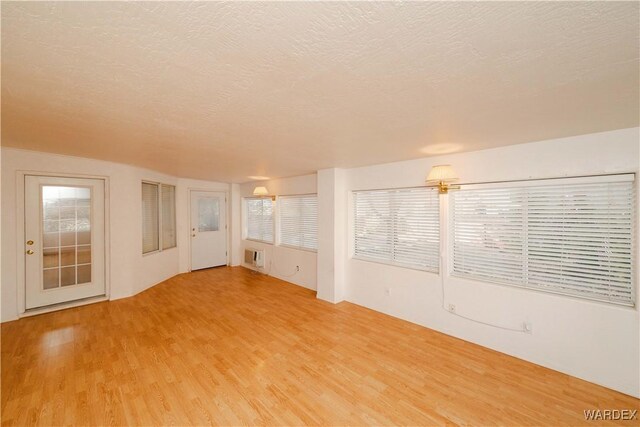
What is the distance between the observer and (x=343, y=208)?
4.33 metres

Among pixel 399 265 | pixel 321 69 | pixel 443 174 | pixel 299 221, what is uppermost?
pixel 321 69

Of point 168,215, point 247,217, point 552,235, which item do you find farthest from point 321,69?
point 247,217

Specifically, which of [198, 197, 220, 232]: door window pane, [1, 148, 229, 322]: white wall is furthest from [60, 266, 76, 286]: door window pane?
[198, 197, 220, 232]: door window pane

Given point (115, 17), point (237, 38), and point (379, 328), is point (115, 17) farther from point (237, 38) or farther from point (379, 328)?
point (379, 328)

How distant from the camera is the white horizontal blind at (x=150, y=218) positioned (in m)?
4.83

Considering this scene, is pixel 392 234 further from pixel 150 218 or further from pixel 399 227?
pixel 150 218

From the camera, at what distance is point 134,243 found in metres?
4.45

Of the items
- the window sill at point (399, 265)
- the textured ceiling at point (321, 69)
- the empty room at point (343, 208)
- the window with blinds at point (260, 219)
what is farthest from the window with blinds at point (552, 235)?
the window with blinds at point (260, 219)

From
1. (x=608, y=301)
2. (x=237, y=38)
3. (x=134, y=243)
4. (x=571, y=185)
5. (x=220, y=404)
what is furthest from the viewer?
(x=134, y=243)

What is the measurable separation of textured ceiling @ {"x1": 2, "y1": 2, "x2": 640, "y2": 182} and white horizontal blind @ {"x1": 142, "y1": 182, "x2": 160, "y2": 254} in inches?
98.2

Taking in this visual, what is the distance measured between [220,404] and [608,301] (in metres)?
3.53

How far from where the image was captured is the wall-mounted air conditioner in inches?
233

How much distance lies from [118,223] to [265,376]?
147 inches

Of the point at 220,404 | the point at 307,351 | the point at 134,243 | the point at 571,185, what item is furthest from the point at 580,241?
the point at 134,243
